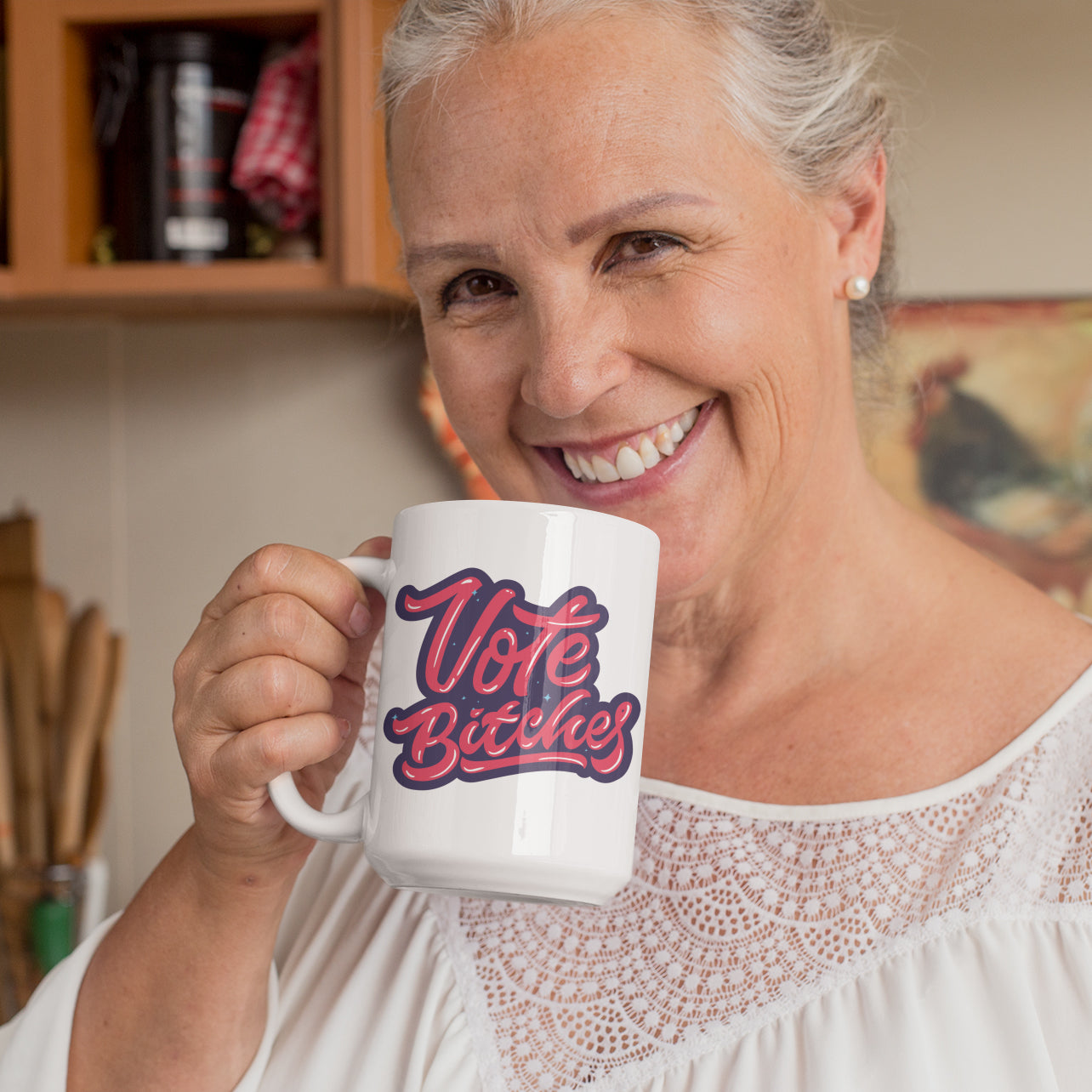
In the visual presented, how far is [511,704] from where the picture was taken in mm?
584

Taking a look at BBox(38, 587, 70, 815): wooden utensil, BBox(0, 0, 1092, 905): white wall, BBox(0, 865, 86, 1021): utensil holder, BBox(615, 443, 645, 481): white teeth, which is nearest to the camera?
BBox(615, 443, 645, 481): white teeth

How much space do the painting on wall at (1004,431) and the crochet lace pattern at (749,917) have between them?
3.01 feet

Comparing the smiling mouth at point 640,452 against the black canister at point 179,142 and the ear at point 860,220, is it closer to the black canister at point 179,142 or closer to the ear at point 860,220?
the ear at point 860,220

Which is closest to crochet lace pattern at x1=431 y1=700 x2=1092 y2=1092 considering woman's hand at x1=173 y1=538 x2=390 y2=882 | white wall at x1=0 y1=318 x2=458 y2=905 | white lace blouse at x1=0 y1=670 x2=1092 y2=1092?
white lace blouse at x1=0 y1=670 x2=1092 y2=1092

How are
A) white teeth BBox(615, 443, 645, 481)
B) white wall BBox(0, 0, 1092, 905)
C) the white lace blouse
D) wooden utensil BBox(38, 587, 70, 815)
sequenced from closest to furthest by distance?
1. the white lace blouse
2. white teeth BBox(615, 443, 645, 481)
3. wooden utensil BBox(38, 587, 70, 815)
4. white wall BBox(0, 0, 1092, 905)

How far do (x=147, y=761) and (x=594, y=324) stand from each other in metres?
1.38

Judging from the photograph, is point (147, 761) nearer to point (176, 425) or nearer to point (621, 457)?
point (176, 425)

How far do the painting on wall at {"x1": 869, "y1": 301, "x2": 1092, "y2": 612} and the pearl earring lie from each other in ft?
2.41

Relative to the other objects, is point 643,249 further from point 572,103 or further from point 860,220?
point 860,220

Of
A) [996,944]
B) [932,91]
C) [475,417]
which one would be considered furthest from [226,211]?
[996,944]

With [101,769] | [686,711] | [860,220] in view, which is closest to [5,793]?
[101,769]

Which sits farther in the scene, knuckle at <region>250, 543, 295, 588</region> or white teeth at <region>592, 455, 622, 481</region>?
white teeth at <region>592, 455, 622, 481</region>

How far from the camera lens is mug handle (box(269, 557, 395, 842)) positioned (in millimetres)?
644

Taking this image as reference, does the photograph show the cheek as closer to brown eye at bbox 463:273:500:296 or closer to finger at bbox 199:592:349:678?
brown eye at bbox 463:273:500:296
